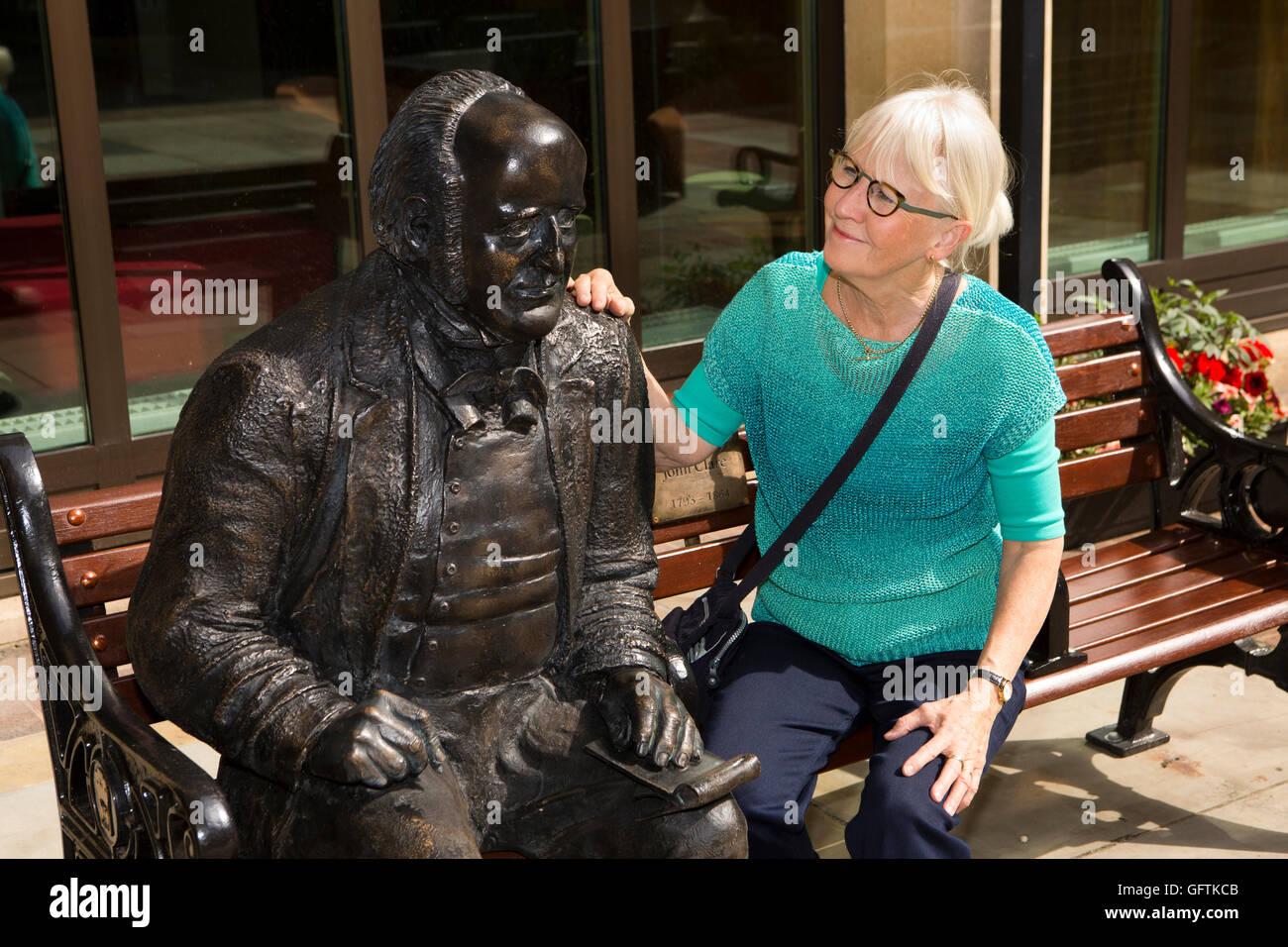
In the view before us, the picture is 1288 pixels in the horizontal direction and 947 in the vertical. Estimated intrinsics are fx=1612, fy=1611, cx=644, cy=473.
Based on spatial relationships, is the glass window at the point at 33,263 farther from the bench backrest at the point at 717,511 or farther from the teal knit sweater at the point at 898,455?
the teal knit sweater at the point at 898,455

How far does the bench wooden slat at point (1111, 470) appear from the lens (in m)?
4.27

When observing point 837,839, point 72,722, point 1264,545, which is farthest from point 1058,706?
point 72,722

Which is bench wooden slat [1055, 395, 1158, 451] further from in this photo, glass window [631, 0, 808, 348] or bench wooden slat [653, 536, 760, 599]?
glass window [631, 0, 808, 348]

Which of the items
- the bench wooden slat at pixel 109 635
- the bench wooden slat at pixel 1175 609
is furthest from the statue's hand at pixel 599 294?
the bench wooden slat at pixel 1175 609

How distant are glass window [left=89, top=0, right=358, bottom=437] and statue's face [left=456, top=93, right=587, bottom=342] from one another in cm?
322

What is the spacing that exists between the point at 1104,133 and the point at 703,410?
5067mm

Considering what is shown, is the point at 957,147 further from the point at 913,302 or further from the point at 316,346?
the point at 316,346

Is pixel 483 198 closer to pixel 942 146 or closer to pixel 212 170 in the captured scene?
pixel 942 146

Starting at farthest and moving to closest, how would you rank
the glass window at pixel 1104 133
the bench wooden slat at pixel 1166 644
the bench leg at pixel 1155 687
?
the glass window at pixel 1104 133, the bench leg at pixel 1155 687, the bench wooden slat at pixel 1166 644

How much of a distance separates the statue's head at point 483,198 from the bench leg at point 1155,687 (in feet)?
7.58

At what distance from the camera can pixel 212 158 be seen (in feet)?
17.9

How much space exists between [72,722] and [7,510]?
385 mm

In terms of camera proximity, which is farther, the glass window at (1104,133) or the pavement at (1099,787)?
the glass window at (1104,133)

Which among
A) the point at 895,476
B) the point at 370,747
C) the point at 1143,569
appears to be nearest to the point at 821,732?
the point at 895,476
